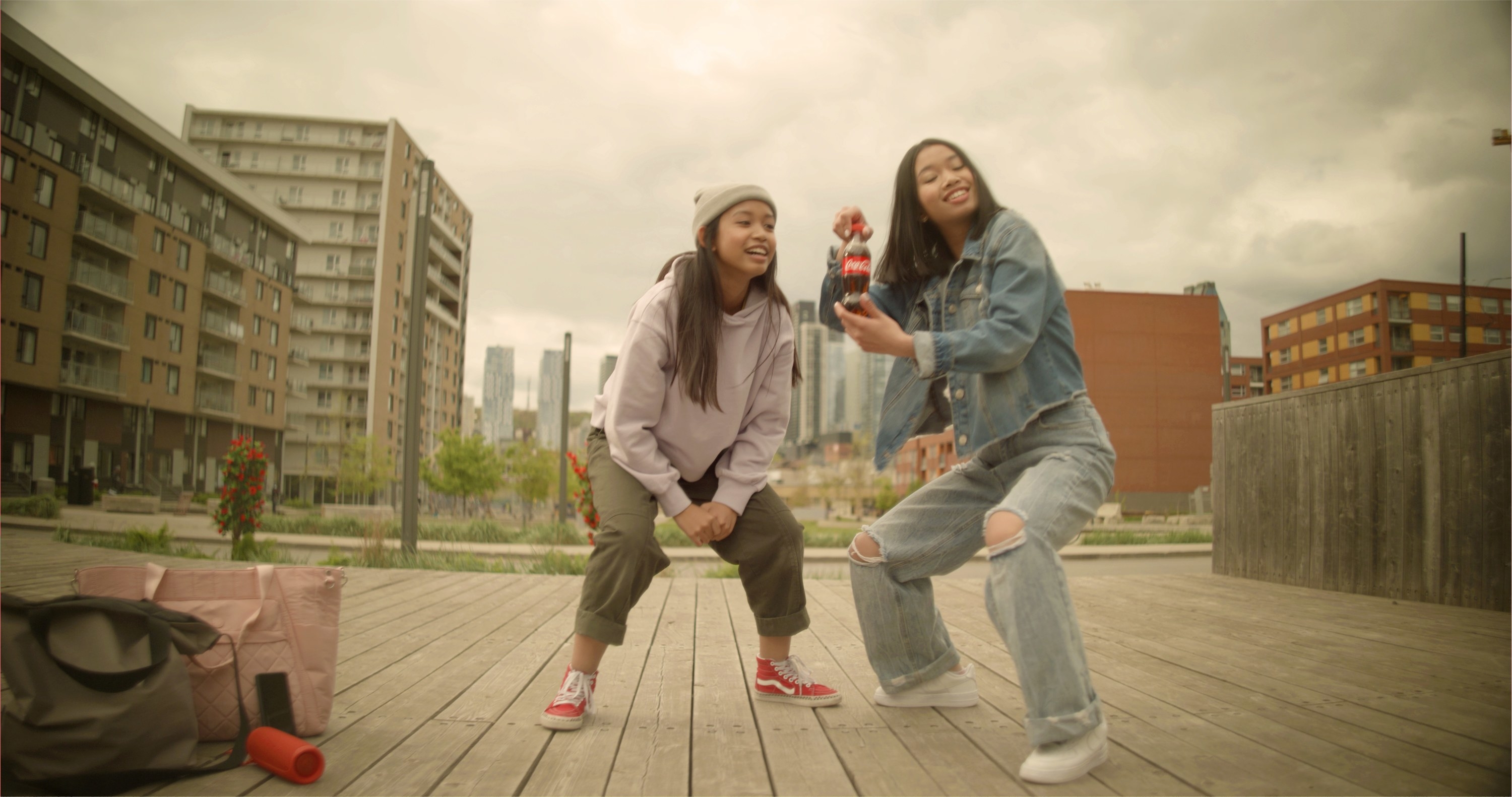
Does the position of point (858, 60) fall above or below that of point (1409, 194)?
above

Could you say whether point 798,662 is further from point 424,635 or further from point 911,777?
point 424,635

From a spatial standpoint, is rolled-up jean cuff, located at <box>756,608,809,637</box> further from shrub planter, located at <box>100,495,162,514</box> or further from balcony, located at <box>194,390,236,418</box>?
balcony, located at <box>194,390,236,418</box>

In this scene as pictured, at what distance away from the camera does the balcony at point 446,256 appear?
58.4 metres

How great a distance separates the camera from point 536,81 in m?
3.47

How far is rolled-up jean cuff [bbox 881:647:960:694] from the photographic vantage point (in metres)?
2.04

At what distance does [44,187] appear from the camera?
16.6 feet

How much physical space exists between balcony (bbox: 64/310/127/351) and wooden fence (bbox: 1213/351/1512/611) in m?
8.39

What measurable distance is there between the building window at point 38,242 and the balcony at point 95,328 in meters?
0.46

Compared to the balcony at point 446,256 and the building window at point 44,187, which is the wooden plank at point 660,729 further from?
the balcony at point 446,256

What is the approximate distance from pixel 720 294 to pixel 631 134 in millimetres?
1892

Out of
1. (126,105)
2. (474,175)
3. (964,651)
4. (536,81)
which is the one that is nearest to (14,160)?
(126,105)

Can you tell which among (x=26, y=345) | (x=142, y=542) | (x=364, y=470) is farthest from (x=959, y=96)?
(x=364, y=470)

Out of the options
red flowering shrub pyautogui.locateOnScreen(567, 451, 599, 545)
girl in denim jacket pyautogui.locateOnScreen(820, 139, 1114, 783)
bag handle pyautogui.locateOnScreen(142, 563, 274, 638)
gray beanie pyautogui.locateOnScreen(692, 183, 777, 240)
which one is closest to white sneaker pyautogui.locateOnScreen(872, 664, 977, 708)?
girl in denim jacket pyautogui.locateOnScreen(820, 139, 1114, 783)

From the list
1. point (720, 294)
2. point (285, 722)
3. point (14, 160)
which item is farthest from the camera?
point (14, 160)
